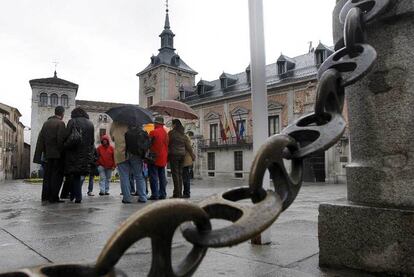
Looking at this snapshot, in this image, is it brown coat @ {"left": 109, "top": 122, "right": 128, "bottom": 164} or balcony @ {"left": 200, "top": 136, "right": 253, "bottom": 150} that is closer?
brown coat @ {"left": 109, "top": 122, "right": 128, "bottom": 164}

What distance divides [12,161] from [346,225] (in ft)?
200

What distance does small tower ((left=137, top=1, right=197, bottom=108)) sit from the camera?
45469 mm

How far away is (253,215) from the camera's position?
3.03 feet

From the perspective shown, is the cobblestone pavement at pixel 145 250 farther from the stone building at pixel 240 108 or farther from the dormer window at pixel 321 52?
the dormer window at pixel 321 52

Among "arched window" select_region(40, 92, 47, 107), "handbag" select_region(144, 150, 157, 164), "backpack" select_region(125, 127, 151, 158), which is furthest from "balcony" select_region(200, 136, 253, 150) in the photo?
"arched window" select_region(40, 92, 47, 107)

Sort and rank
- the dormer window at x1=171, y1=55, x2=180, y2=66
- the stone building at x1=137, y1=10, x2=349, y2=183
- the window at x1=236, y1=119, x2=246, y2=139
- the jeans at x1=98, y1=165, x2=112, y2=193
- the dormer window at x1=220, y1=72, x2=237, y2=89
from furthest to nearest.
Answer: the dormer window at x1=171, y1=55, x2=180, y2=66 → the dormer window at x1=220, y1=72, x2=237, y2=89 → the window at x1=236, y1=119, x2=246, y2=139 → the stone building at x1=137, y1=10, x2=349, y2=183 → the jeans at x1=98, y1=165, x2=112, y2=193

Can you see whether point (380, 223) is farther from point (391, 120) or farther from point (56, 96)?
point (56, 96)

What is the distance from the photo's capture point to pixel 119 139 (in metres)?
7.31

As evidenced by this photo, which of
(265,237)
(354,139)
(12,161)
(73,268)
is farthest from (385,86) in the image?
(12,161)

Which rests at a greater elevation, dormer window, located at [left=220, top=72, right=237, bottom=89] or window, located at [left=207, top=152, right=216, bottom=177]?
dormer window, located at [left=220, top=72, right=237, bottom=89]

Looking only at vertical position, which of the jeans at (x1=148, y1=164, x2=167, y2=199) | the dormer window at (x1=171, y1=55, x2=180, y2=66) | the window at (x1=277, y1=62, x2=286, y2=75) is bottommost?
the jeans at (x1=148, y1=164, x2=167, y2=199)

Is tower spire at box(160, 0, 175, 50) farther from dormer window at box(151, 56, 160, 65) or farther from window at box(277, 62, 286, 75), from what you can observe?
window at box(277, 62, 286, 75)

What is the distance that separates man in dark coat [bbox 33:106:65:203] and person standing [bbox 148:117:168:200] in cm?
171

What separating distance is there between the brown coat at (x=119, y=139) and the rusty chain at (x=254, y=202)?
5.96 metres
